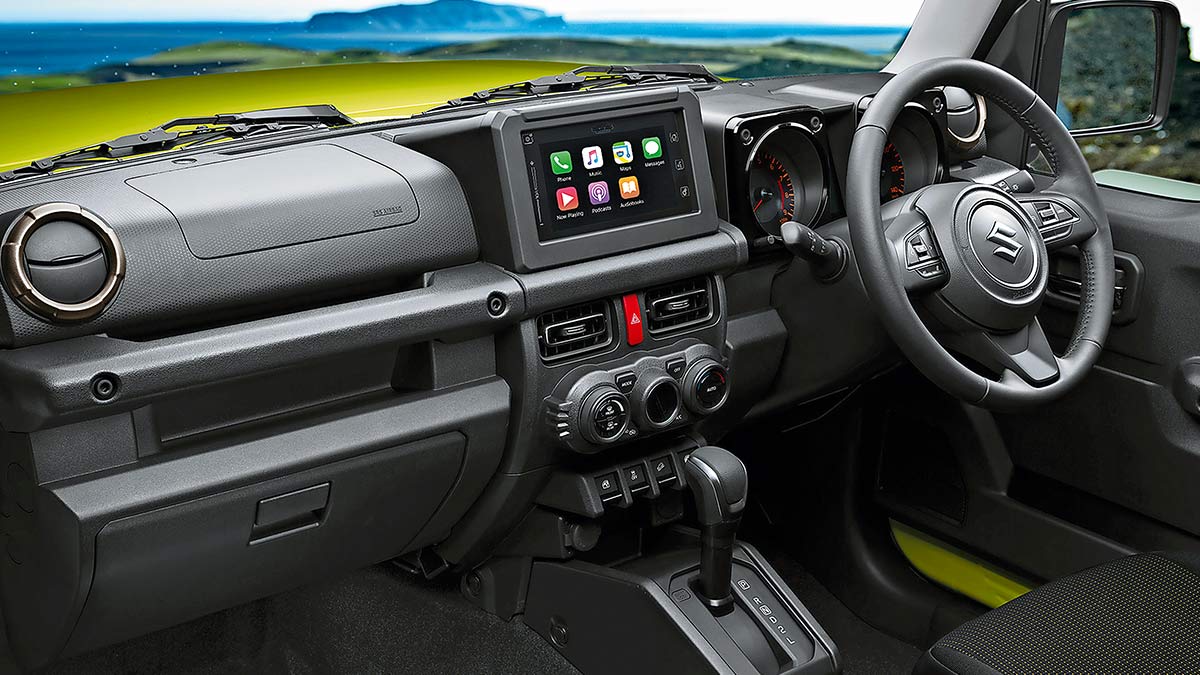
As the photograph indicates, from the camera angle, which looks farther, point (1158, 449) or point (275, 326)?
point (1158, 449)

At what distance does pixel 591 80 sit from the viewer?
89.0 inches

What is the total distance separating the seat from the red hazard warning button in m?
0.64

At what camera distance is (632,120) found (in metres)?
1.70

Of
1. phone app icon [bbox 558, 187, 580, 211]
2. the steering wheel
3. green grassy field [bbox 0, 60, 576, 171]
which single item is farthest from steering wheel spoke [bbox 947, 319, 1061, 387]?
green grassy field [bbox 0, 60, 576, 171]

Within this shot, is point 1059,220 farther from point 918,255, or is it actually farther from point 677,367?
point 677,367

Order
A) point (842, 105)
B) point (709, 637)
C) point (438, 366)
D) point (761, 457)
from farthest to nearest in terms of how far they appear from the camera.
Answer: point (761, 457), point (842, 105), point (709, 637), point (438, 366)

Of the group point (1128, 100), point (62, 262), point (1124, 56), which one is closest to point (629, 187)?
point (62, 262)

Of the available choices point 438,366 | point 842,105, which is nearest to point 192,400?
point 438,366

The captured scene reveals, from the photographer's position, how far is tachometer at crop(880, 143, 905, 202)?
2.03 meters

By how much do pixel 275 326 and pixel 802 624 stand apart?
100 cm

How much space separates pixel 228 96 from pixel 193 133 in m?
0.17

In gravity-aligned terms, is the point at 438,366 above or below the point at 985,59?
below

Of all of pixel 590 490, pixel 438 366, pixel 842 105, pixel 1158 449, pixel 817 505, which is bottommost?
pixel 817 505

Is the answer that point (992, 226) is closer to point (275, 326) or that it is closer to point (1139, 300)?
point (1139, 300)
